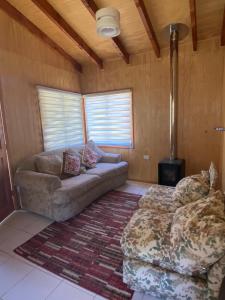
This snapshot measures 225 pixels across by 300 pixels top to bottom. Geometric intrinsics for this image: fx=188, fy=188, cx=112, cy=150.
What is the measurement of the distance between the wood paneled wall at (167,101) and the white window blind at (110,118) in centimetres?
17

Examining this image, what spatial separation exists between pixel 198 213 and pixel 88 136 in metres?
3.82

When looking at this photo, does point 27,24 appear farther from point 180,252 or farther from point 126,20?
point 180,252

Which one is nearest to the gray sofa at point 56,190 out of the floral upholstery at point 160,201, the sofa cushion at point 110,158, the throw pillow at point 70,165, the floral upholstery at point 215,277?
the throw pillow at point 70,165

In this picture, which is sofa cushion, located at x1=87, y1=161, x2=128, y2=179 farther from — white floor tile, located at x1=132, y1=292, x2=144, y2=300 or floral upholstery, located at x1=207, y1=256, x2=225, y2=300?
floral upholstery, located at x1=207, y1=256, x2=225, y2=300

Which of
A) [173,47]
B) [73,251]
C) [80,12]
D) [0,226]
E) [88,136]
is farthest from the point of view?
[88,136]

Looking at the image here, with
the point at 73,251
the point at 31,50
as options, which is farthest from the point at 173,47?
the point at 73,251

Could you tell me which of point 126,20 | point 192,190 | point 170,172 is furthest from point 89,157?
point 126,20

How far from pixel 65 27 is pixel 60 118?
1.66 m

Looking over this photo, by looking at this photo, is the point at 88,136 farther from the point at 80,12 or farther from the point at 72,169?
the point at 80,12

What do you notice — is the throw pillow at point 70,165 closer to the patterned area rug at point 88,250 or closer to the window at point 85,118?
the window at point 85,118

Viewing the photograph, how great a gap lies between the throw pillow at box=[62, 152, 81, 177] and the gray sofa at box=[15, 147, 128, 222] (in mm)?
129

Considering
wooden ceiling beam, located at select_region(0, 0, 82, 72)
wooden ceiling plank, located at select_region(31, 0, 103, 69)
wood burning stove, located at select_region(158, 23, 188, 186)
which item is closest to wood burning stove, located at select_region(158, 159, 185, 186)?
wood burning stove, located at select_region(158, 23, 188, 186)

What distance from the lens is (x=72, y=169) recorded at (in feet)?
10.9

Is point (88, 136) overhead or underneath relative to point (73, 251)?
overhead
